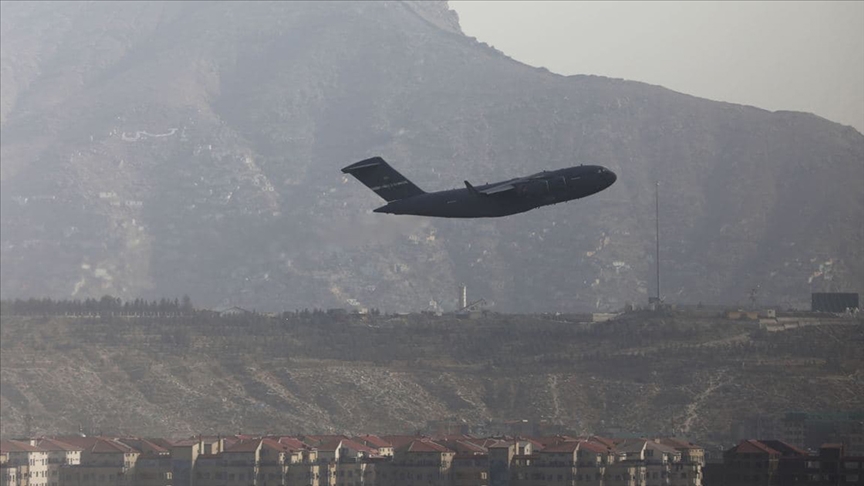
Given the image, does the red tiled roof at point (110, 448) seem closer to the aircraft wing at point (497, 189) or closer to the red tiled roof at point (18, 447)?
the red tiled roof at point (18, 447)

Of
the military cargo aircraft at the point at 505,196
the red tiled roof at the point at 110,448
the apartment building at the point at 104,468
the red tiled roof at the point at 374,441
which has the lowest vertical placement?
the apartment building at the point at 104,468

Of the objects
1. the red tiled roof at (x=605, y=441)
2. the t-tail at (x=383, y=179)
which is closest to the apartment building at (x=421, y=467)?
the red tiled roof at (x=605, y=441)

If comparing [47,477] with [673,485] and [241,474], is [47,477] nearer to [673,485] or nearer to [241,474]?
[241,474]

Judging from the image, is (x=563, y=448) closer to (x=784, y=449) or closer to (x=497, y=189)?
(x=784, y=449)

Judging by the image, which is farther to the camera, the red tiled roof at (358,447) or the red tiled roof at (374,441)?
the red tiled roof at (374,441)

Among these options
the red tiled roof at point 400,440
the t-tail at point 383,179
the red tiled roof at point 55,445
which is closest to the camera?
the t-tail at point 383,179

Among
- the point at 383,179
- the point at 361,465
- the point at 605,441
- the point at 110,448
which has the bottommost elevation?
the point at 361,465

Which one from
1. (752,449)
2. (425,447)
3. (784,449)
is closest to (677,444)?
(752,449)

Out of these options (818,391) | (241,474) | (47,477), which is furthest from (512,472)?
(818,391)
